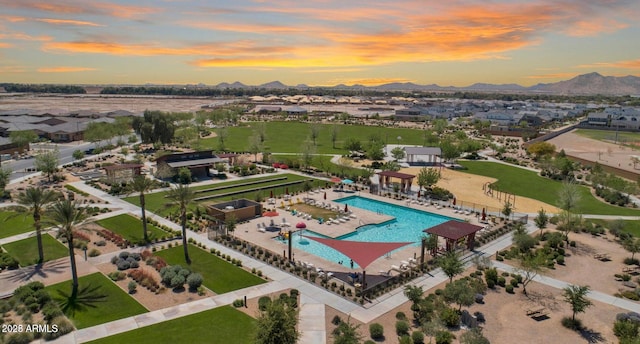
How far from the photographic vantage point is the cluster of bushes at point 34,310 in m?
24.8

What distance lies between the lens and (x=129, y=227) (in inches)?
1790

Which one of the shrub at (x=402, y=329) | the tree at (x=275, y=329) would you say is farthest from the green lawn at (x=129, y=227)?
the shrub at (x=402, y=329)

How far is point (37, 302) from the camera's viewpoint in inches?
1134

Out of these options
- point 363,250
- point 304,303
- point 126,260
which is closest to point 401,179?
point 363,250

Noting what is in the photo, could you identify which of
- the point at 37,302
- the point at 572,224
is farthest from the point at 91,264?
the point at 572,224

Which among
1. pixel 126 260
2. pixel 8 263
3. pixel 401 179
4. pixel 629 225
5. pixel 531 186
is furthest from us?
pixel 531 186

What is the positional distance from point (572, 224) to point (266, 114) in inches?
5938

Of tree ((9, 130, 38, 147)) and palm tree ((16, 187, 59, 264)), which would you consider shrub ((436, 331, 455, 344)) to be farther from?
tree ((9, 130, 38, 147))

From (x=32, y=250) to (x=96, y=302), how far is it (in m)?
14.2

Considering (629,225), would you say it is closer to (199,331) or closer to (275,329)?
(275,329)

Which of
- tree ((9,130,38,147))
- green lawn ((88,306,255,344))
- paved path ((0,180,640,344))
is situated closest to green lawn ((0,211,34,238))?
paved path ((0,180,640,344))

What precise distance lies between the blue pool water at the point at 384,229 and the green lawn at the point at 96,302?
669 inches

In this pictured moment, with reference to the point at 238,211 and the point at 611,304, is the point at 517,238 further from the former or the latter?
the point at 238,211

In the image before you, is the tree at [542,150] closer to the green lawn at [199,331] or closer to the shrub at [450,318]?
the shrub at [450,318]
